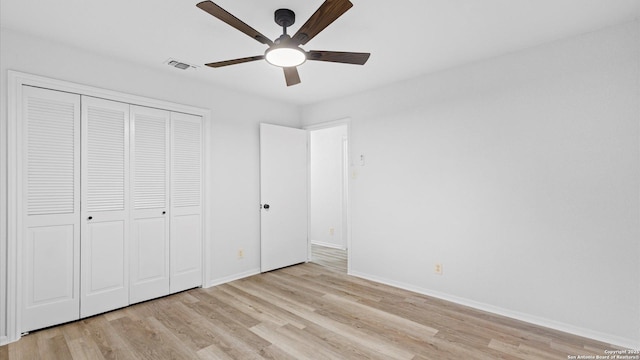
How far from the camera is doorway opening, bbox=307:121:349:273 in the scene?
5.77 metres

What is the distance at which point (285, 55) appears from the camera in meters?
2.21

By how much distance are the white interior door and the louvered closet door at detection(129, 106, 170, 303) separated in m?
1.27

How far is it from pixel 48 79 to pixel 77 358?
229 centimetres

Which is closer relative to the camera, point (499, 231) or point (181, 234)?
point (499, 231)

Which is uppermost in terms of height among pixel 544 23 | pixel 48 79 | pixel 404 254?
pixel 544 23

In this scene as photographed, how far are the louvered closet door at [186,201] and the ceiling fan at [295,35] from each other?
135 centimetres

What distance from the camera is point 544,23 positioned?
2.36 meters

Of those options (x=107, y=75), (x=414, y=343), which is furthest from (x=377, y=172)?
(x=107, y=75)

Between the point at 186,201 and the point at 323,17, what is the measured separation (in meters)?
2.65

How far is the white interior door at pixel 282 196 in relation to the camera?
423 cm

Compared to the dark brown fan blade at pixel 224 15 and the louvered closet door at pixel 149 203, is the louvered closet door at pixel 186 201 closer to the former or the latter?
the louvered closet door at pixel 149 203

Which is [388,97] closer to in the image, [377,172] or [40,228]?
[377,172]

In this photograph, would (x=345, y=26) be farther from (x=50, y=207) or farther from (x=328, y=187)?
(x=328, y=187)

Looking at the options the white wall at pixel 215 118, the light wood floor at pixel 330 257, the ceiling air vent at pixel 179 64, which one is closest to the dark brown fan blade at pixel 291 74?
the ceiling air vent at pixel 179 64
